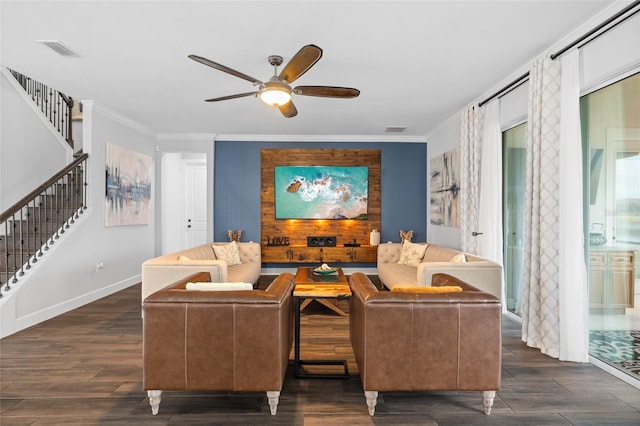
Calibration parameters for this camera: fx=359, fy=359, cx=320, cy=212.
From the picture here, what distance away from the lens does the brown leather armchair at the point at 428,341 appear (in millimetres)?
2242

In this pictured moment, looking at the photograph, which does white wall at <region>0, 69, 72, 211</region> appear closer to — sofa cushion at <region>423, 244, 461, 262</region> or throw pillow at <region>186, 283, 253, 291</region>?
throw pillow at <region>186, 283, 253, 291</region>

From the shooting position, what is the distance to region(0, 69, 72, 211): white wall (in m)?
4.93

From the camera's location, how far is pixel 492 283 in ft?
12.2

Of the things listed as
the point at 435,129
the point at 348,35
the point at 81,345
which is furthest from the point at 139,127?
the point at 435,129

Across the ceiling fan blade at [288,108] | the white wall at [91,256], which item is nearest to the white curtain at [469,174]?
the ceiling fan blade at [288,108]

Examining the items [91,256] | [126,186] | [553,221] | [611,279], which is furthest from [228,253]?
[611,279]

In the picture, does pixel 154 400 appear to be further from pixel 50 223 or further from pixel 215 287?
pixel 50 223

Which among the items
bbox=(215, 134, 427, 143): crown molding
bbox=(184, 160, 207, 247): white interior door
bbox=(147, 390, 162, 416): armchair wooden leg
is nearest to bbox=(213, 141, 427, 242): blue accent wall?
bbox=(215, 134, 427, 143): crown molding

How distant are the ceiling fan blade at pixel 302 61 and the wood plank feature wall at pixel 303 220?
4008mm

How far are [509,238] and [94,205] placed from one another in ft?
19.0

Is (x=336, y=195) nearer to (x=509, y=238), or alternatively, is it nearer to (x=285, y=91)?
(x=509, y=238)

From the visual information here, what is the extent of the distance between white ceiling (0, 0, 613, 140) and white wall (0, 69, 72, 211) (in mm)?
1083

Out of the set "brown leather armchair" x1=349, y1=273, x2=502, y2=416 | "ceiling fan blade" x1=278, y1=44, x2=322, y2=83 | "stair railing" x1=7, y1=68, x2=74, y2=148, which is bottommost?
"brown leather armchair" x1=349, y1=273, x2=502, y2=416

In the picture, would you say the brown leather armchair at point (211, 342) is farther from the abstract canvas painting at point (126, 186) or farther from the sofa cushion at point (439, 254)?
the abstract canvas painting at point (126, 186)
